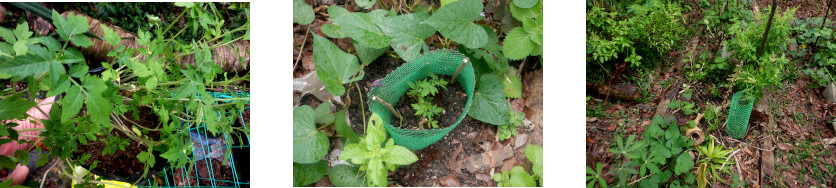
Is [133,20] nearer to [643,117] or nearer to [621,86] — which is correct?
[621,86]

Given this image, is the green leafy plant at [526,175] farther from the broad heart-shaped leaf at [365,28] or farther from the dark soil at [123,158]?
the dark soil at [123,158]

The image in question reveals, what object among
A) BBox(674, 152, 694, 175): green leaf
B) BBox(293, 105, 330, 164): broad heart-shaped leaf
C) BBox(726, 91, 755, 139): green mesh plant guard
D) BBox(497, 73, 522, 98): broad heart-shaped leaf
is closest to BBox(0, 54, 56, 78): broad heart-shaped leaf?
BBox(293, 105, 330, 164): broad heart-shaped leaf

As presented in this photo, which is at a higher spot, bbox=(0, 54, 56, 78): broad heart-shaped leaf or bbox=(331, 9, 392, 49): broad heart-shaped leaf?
bbox=(0, 54, 56, 78): broad heart-shaped leaf

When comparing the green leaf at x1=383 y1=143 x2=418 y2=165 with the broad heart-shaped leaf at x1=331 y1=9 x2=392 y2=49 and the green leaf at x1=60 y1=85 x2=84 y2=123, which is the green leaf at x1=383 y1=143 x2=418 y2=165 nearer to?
the broad heart-shaped leaf at x1=331 y1=9 x2=392 y2=49

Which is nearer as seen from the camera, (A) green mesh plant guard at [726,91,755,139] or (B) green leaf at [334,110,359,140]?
(B) green leaf at [334,110,359,140]

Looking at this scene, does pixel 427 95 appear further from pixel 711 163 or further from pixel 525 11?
pixel 711 163

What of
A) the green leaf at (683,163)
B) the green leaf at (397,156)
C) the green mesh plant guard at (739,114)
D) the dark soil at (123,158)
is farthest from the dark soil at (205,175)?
the green mesh plant guard at (739,114)

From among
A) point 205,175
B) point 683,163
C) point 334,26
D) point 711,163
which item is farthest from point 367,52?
point 711,163
